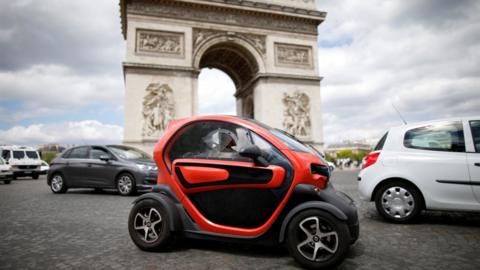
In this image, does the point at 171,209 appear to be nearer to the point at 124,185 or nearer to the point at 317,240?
the point at 317,240

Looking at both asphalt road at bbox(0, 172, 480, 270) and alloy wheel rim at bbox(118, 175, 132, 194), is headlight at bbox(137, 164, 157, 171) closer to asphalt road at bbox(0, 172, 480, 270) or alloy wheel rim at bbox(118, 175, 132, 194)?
alloy wheel rim at bbox(118, 175, 132, 194)

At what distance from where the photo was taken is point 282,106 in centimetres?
2034

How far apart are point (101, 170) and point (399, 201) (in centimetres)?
725

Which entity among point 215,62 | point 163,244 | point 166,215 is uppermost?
point 215,62

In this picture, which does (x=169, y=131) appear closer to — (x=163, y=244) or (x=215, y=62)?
(x=163, y=244)

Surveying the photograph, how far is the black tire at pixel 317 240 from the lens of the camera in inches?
101

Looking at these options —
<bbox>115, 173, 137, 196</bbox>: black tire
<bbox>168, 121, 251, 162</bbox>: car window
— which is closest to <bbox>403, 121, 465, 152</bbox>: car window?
<bbox>168, 121, 251, 162</bbox>: car window

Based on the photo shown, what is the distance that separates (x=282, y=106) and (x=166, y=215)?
1777 centimetres

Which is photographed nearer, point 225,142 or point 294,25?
point 225,142

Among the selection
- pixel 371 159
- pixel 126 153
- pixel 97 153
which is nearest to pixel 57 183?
pixel 97 153

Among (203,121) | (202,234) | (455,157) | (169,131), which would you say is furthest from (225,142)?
(455,157)

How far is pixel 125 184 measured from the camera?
324 inches

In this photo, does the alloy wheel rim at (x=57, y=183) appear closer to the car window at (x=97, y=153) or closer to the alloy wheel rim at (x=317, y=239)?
the car window at (x=97, y=153)

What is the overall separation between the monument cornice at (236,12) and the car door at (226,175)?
57.2 ft
